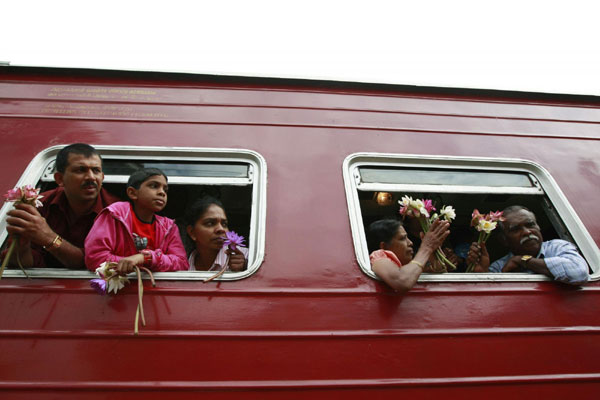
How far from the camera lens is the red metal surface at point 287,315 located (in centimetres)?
149

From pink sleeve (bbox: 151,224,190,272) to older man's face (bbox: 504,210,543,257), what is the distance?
2.02 m

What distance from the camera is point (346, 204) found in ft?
6.70

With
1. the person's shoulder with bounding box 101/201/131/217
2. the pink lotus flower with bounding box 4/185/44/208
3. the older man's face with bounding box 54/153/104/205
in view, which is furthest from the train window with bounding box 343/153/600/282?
the pink lotus flower with bounding box 4/185/44/208

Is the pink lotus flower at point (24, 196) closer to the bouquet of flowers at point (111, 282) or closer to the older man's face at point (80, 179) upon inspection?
the older man's face at point (80, 179)

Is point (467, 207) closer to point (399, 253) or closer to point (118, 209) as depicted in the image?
point (399, 253)

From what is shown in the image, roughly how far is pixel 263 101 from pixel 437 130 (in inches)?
51.6

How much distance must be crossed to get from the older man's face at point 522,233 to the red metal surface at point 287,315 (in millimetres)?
291

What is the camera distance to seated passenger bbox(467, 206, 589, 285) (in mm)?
1845

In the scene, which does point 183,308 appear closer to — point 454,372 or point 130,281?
point 130,281


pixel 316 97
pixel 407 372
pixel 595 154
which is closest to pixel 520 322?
pixel 407 372

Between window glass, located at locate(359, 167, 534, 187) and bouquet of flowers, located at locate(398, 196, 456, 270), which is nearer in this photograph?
bouquet of flowers, located at locate(398, 196, 456, 270)

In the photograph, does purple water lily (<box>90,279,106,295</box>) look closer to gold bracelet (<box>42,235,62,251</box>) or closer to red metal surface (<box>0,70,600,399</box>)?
red metal surface (<box>0,70,600,399</box>)

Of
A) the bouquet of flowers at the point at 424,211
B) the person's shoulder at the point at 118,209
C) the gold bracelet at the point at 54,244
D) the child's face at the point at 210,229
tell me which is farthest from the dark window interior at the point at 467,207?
the gold bracelet at the point at 54,244

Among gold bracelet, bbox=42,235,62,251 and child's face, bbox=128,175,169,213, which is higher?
child's face, bbox=128,175,169,213
